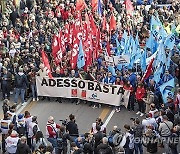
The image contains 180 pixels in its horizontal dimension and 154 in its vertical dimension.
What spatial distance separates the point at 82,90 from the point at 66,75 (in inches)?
36.7

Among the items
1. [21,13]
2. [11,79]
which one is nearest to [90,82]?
[11,79]

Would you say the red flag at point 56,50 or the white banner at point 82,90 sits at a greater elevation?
the red flag at point 56,50

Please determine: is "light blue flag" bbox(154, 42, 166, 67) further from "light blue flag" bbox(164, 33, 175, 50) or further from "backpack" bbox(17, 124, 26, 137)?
"backpack" bbox(17, 124, 26, 137)

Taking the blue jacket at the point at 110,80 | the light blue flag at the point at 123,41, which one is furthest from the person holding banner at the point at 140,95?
the light blue flag at the point at 123,41

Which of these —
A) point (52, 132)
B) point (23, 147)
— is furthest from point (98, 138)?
point (23, 147)

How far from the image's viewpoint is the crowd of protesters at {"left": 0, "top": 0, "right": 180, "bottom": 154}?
1619 centimetres

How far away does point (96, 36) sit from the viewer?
78.7ft

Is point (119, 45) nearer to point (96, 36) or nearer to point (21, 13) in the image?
point (96, 36)

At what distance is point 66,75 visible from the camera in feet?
71.4

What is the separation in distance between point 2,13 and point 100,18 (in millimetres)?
6456

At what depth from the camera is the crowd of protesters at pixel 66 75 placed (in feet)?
53.1

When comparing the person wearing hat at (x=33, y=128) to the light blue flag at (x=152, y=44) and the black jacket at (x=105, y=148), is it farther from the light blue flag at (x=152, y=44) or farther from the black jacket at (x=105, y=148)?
the light blue flag at (x=152, y=44)

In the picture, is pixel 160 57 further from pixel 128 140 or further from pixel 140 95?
pixel 128 140

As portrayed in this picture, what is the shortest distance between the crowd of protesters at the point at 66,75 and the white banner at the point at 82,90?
231mm
